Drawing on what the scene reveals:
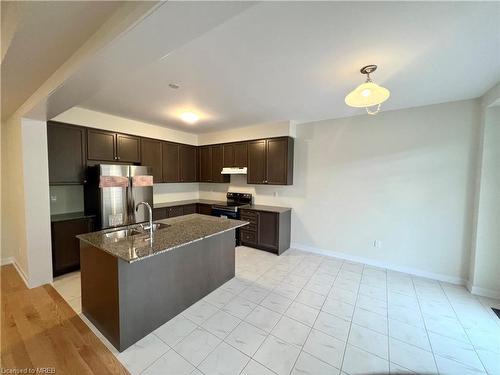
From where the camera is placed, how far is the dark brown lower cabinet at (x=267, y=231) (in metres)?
4.03

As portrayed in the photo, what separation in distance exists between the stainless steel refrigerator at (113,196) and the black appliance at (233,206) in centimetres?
154

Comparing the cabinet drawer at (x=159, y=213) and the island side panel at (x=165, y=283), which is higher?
the cabinet drawer at (x=159, y=213)

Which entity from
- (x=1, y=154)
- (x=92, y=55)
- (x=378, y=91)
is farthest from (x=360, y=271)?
(x=1, y=154)

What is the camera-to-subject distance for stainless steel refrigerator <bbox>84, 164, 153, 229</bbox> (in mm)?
3230

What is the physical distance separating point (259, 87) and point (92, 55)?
170cm

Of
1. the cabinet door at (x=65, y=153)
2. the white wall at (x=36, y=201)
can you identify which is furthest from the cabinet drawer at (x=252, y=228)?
the white wall at (x=36, y=201)

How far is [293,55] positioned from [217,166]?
11.5 feet

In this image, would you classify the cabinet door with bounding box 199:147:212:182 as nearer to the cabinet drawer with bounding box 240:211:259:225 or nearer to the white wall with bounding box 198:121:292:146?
the white wall with bounding box 198:121:292:146

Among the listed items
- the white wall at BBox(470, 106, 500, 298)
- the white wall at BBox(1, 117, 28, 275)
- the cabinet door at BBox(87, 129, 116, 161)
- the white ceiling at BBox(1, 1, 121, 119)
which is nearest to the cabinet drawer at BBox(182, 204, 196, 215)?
A: the cabinet door at BBox(87, 129, 116, 161)

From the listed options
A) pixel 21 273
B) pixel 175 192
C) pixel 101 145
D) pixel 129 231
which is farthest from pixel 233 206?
pixel 21 273

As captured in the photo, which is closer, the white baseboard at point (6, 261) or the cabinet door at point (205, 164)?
the white baseboard at point (6, 261)

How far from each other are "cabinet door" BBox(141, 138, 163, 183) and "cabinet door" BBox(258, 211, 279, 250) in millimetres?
2356

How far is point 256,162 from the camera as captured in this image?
4.47 meters

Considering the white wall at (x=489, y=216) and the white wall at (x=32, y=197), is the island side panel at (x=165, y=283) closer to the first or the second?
the white wall at (x=32, y=197)
